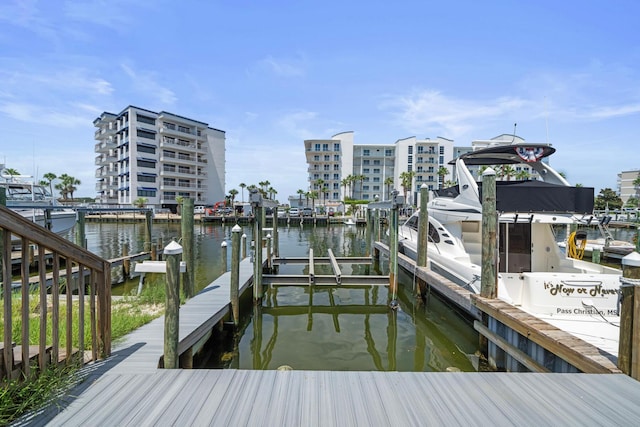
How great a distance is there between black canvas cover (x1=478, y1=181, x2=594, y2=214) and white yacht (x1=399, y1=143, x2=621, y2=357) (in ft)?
0.06

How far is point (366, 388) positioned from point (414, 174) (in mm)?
61888

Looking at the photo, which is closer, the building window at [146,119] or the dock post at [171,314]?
the dock post at [171,314]

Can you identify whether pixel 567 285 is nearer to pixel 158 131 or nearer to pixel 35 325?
pixel 35 325

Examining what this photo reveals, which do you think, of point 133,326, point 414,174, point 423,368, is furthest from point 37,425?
point 414,174

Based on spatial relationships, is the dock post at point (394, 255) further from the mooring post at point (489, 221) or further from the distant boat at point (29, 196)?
the distant boat at point (29, 196)

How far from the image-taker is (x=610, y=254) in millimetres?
17156

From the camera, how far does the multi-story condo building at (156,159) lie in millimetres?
52750

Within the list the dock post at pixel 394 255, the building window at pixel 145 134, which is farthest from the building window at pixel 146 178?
the dock post at pixel 394 255

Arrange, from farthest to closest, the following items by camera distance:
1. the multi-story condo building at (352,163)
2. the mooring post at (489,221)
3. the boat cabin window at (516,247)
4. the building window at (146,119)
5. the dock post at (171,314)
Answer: the multi-story condo building at (352,163), the building window at (146,119), the boat cabin window at (516,247), the mooring post at (489,221), the dock post at (171,314)

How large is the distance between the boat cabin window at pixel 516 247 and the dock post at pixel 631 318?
4386 mm

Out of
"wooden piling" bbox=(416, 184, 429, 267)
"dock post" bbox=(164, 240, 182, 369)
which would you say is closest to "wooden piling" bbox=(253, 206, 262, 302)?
"dock post" bbox=(164, 240, 182, 369)

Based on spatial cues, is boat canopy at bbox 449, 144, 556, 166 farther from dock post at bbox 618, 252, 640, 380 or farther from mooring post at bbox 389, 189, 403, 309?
dock post at bbox 618, 252, 640, 380

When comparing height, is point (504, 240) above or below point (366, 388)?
above

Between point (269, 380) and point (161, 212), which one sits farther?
point (161, 212)
